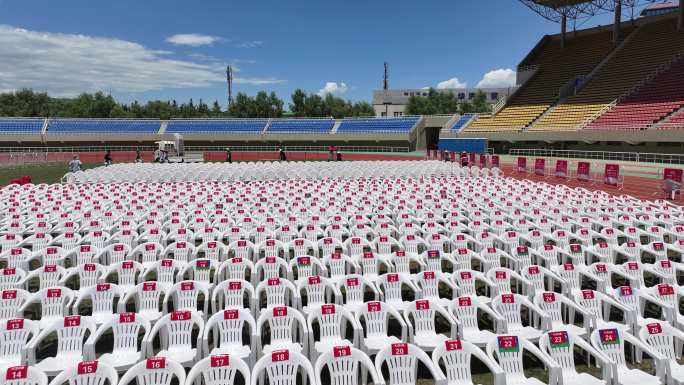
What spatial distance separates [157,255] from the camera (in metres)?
9.42

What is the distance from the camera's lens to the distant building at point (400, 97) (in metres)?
96.5

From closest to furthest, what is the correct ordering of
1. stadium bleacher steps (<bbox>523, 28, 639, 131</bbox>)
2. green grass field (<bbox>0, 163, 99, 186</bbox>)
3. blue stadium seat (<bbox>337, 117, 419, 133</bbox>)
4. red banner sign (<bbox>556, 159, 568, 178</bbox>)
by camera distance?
red banner sign (<bbox>556, 159, 568, 178</bbox>) → green grass field (<bbox>0, 163, 99, 186</bbox>) → stadium bleacher steps (<bbox>523, 28, 639, 131</bbox>) → blue stadium seat (<bbox>337, 117, 419, 133</bbox>)

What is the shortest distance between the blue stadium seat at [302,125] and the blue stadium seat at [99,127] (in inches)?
638

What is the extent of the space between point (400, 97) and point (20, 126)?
251 ft

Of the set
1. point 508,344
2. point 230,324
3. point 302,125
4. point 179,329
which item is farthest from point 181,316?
point 302,125

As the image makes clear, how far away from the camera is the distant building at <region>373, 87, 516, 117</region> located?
96.5m

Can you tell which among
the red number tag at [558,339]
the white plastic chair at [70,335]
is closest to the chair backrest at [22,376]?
the white plastic chair at [70,335]

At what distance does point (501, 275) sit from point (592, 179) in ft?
68.5

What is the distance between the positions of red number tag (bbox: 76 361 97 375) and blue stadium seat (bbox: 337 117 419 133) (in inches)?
2100

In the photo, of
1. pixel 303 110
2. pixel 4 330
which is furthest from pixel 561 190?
pixel 303 110

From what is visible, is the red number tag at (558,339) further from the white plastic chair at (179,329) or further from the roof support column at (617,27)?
the roof support column at (617,27)

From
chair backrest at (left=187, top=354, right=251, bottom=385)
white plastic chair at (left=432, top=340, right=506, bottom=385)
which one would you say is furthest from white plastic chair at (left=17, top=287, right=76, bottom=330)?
white plastic chair at (left=432, top=340, right=506, bottom=385)

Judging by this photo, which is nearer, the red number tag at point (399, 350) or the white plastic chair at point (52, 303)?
the red number tag at point (399, 350)

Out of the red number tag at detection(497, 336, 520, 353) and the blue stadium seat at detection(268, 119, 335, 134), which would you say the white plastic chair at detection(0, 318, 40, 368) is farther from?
the blue stadium seat at detection(268, 119, 335, 134)
